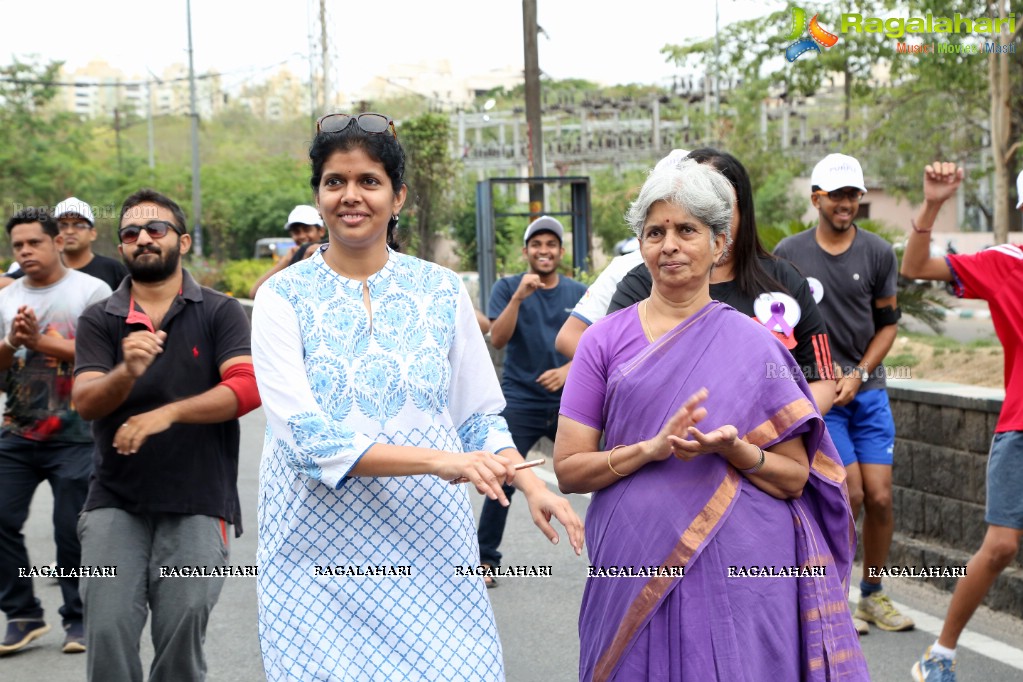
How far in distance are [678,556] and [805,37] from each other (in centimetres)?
1511

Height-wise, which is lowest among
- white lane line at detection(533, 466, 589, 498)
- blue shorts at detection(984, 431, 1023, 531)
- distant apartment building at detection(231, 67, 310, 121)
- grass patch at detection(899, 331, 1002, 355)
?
white lane line at detection(533, 466, 589, 498)

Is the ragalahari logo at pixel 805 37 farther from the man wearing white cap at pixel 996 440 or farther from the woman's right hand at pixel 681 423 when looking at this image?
the woman's right hand at pixel 681 423

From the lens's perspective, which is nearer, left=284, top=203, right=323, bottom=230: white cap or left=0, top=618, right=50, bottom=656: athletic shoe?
left=0, top=618, right=50, bottom=656: athletic shoe

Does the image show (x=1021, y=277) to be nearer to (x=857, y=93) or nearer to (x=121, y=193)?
(x=857, y=93)

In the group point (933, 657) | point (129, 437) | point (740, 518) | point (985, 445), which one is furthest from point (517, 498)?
point (740, 518)

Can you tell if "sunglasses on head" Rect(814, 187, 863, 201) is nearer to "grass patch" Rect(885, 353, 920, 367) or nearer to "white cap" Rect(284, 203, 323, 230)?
"white cap" Rect(284, 203, 323, 230)

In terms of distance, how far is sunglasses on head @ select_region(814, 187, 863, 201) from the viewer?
20.4 feet

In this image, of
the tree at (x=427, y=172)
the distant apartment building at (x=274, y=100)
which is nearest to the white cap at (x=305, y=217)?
the tree at (x=427, y=172)

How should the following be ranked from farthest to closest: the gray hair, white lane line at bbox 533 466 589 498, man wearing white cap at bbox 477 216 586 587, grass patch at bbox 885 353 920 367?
grass patch at bbox 885 353 920 367 → white lane line at bbox 533 466 589 498 → man wearing white cap at bbox 477 216 586 587 → the gray hair

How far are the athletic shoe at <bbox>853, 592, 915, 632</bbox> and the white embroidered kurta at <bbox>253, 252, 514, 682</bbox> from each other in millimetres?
3379

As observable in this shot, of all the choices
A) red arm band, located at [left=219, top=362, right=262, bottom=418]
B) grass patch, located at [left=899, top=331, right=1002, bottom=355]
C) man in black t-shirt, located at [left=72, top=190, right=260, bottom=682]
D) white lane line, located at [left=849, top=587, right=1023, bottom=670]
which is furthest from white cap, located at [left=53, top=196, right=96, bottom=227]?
grass patch, located at [left=899, top=331, right=1002, bottom=355]

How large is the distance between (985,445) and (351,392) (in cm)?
434

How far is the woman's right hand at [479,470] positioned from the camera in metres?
2.97

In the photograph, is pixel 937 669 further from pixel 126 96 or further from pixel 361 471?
pixel 126 96
